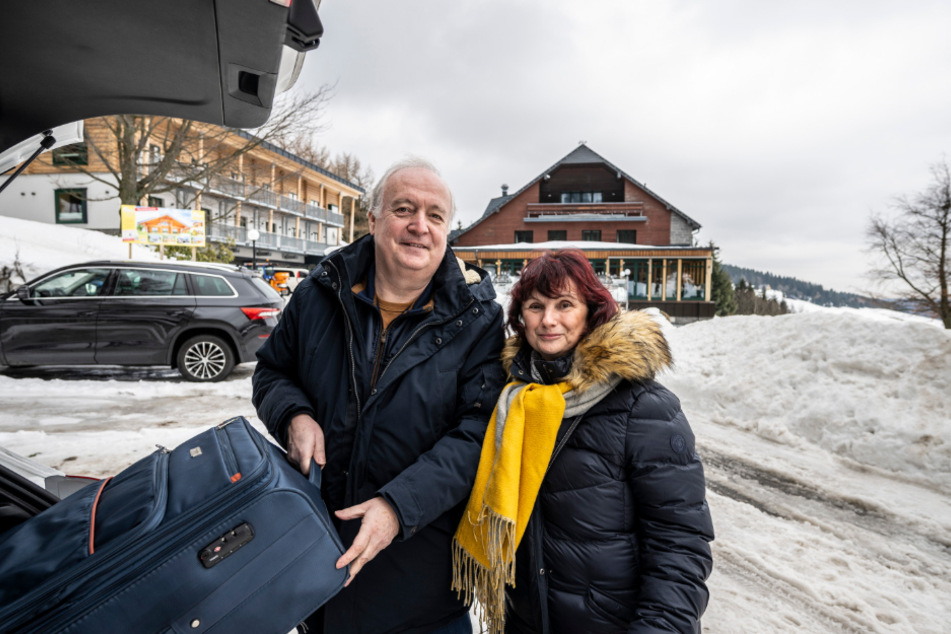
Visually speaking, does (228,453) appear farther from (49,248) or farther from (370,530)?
(49,248)

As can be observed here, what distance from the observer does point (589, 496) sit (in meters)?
1.54

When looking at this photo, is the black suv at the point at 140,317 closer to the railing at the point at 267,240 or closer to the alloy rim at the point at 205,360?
the alloy rim at the point at 205,360

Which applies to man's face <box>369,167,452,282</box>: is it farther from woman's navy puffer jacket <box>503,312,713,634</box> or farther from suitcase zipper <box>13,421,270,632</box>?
suitcase zipper <box>13,421,270,632</box>

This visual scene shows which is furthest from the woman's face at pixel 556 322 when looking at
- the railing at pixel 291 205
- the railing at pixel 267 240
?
the railing at pixel 291 205

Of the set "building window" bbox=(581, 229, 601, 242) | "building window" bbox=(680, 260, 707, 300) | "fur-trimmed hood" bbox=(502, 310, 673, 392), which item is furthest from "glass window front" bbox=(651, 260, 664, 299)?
"fur-trimmed hood" bbox=(502, 310, 673, 392)

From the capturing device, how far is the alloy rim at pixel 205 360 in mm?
6969

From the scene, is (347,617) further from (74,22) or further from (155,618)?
(74,22)

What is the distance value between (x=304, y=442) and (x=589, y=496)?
0.97 m

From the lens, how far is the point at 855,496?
385 centimetres

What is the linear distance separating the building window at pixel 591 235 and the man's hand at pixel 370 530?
3276cm

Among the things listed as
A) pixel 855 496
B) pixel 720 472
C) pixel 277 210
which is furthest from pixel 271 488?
pixel 277 210

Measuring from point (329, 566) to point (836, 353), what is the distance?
7.33 metres

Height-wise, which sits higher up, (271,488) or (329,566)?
(271,488)

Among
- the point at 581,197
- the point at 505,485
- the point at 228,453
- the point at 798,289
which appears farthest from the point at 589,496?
the point at 798,289
